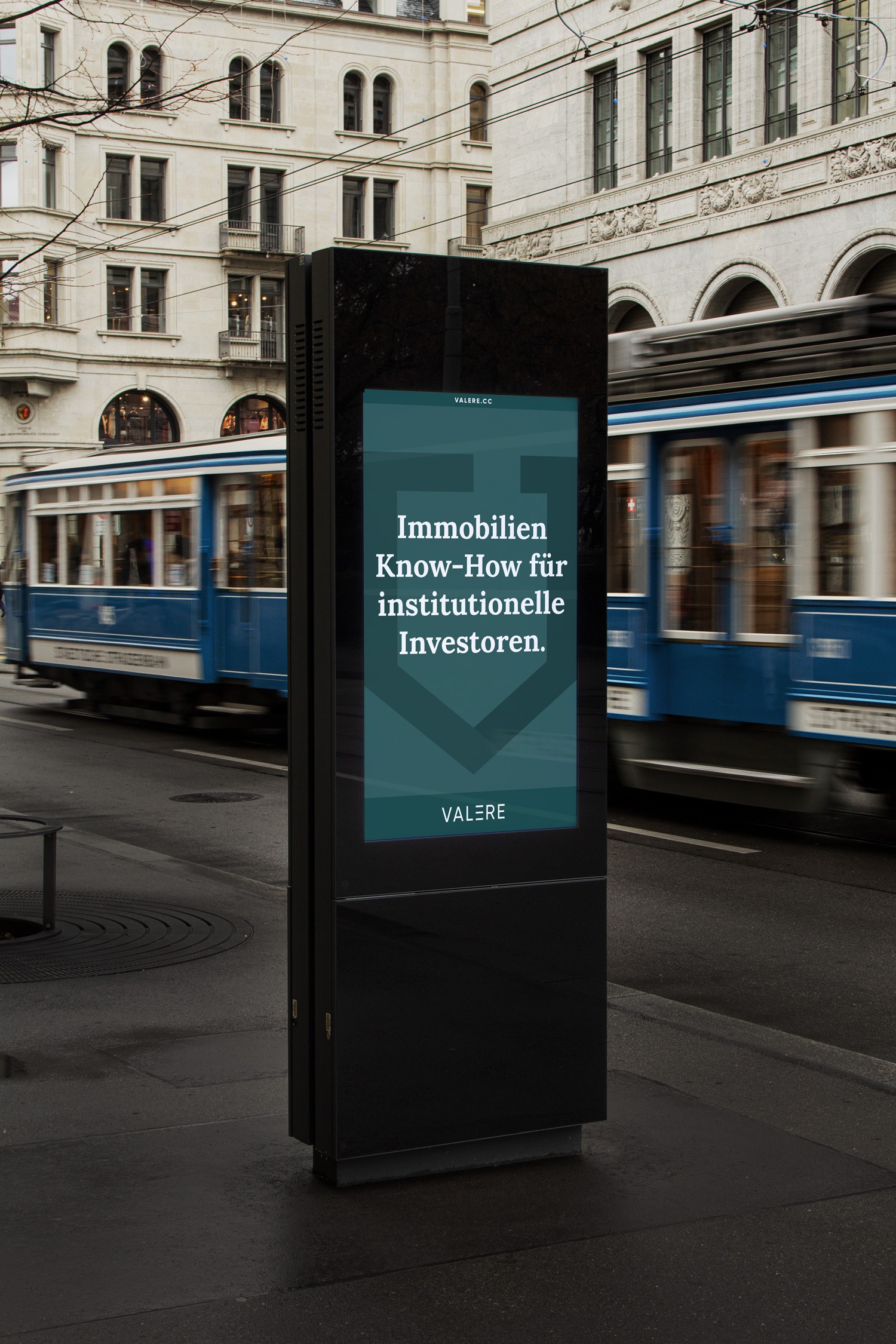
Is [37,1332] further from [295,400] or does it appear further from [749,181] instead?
[749,181]

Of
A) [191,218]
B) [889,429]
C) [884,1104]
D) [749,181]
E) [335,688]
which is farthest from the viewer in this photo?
[191,218]

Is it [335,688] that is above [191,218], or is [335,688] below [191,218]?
below

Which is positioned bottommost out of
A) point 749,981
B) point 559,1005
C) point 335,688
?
point 749,981

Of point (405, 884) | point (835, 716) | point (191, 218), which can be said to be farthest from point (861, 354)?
point (191, 218)

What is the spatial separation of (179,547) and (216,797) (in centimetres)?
636

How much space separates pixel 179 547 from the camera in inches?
787

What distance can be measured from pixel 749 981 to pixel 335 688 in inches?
155

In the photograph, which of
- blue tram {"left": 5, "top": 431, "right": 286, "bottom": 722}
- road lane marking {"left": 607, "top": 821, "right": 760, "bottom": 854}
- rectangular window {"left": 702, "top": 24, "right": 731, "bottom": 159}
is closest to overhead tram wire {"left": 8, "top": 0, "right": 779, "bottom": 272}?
rectangular window {"left": 702, "top": 24, "right": 731, "bottom": 159}

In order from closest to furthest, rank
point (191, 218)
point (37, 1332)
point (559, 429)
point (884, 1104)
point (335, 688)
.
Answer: point (37, 1332) < point (335, 688) < point (559, 429) < point (884, 1104) < point (191, 218)

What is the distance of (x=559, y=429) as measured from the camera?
4.80 meters

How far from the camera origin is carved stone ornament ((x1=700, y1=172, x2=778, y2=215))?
30375mm

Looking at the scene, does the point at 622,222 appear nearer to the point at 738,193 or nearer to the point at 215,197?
the point at 738,193

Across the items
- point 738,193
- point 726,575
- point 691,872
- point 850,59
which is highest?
point 850,59

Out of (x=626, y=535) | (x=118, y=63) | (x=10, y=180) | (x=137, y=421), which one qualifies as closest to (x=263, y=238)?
(x=118, y=63)
